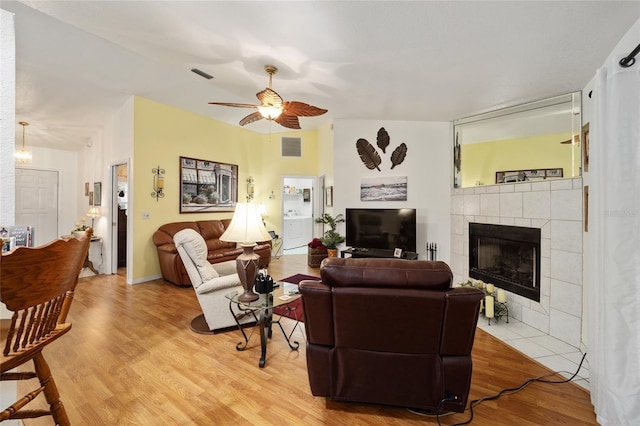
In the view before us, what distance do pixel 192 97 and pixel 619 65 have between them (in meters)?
5.10

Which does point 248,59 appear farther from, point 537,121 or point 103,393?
point 537,121

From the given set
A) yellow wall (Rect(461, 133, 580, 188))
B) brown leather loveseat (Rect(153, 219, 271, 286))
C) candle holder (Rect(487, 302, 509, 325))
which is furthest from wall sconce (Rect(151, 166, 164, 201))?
candle holder (Rect(487, 302, 509, 325))

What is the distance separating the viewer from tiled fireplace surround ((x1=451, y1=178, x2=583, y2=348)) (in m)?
2.59

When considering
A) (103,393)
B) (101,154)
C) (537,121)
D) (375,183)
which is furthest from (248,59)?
(101,154)

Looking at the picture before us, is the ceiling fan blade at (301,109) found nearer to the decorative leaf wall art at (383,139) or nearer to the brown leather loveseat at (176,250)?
the decorative leaf wall art at (383,139)

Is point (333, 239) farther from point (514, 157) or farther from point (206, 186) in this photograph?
point (514, 157)

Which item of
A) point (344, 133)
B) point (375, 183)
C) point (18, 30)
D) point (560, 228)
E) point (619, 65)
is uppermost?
point (18, 30)

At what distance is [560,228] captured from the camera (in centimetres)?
271

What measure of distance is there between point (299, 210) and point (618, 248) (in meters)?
6.64

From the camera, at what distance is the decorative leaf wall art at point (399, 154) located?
15.0 feet

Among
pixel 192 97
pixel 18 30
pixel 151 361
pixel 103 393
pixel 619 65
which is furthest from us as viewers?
pixel 192 97

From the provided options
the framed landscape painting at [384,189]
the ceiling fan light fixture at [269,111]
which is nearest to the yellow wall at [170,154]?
the framed landscape painting at [384,189]

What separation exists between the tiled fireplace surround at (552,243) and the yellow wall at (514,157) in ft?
0.99

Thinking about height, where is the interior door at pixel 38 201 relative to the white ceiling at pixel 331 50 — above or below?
below
